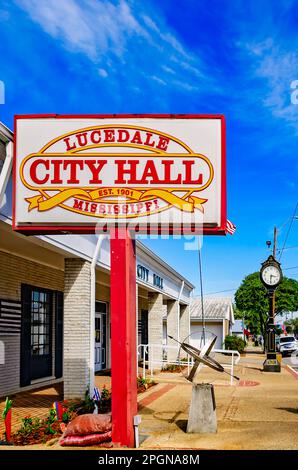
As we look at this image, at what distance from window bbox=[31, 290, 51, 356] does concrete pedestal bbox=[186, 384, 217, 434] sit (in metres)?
8.21

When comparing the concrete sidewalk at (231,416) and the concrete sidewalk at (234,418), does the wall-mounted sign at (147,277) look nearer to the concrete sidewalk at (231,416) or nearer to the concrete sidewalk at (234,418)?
the concrete sidewalk at (231,416)

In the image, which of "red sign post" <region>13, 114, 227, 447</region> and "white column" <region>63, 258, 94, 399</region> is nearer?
"red sign post" <region>13, 114, 227, 447</region>

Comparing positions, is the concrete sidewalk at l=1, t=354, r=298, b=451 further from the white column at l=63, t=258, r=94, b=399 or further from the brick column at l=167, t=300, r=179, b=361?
the brick column at l=167, t=300, r=179, b=361

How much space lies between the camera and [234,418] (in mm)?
11109

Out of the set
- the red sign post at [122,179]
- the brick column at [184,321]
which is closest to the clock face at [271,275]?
the brick column at [184,321]

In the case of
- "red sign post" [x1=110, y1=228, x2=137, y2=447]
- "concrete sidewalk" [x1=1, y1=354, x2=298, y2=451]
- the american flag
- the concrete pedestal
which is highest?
the american flag

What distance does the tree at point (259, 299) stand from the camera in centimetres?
5138

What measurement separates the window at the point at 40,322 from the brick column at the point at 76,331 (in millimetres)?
3438

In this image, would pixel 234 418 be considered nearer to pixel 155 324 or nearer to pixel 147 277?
pixel 147 277

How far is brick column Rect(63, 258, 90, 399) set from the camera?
13.2 m

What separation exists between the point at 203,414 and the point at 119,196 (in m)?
3.86

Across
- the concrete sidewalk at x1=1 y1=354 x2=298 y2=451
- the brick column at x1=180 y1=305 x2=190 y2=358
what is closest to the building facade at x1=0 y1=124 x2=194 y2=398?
the concrete sidewalk at x1=1 y1=354 x2=298 y2=451

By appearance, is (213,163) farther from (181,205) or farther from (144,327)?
(144,327)

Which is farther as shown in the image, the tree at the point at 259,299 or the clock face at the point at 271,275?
the tree at the point at 259,299
